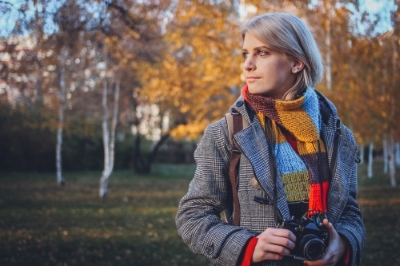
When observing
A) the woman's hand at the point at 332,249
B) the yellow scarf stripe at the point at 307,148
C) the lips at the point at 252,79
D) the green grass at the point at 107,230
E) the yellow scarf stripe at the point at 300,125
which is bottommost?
the green grass at the point at 107,230

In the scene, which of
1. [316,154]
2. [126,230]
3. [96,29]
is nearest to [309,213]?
[316,154]

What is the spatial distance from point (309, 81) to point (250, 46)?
301 mm

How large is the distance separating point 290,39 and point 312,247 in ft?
2.60

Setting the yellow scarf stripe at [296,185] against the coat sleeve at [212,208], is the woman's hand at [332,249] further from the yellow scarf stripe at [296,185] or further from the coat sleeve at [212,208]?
the coat sleeve at [212,208]

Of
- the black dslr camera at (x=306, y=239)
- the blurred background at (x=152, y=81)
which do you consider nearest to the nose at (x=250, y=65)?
the black dslr camera at (x=306, y=239)

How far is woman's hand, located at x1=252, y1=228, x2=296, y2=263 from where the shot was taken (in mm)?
1738

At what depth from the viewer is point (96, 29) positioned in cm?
720

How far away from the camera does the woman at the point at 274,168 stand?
6.20ft

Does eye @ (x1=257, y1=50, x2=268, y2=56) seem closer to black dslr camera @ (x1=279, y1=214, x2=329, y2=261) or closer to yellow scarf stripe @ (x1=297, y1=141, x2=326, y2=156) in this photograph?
yellow scarf stripe @ (x1=297, y1=141, x2=326, y2=156)

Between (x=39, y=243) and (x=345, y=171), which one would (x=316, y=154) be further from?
(x=39, y=243)

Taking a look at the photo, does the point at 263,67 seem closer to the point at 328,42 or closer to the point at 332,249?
the point at 332,249

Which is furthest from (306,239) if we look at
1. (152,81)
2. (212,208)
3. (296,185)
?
(152,81)

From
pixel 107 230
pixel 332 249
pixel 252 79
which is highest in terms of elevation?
pixel 252 79

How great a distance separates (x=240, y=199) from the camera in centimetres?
196
